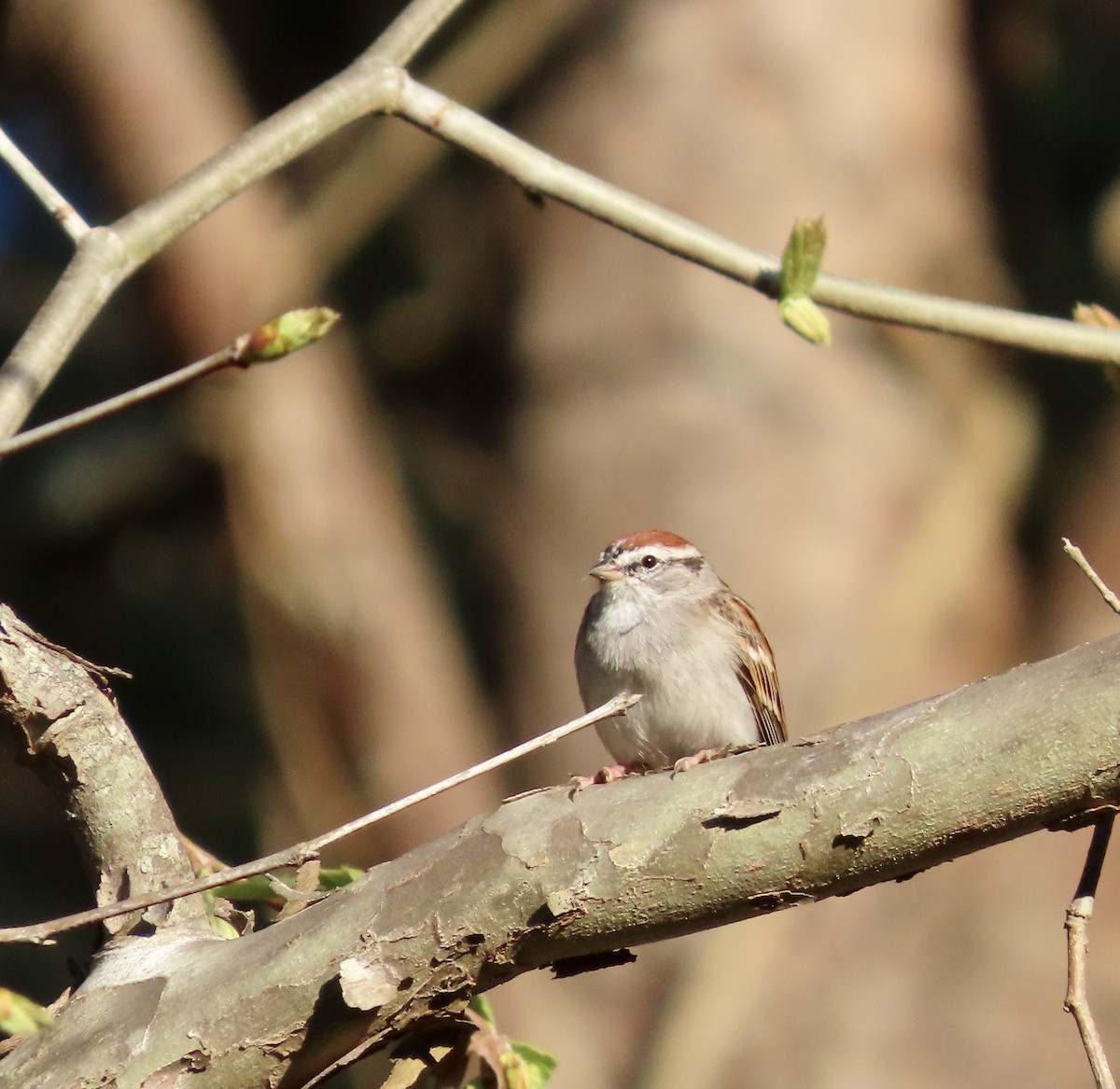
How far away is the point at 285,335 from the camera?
2.00m

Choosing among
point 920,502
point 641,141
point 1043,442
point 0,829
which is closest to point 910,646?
point 920,502

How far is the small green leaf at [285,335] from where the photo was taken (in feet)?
6.50

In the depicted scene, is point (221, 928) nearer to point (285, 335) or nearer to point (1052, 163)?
point (285, 335)

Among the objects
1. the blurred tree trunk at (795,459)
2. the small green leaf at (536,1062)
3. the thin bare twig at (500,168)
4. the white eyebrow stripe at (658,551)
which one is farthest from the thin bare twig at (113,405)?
the blurred tree trunk at (795,459)

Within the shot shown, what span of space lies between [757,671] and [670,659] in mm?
371

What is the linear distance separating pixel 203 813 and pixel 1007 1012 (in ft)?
14.8

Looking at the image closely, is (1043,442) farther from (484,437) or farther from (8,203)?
(8,203)

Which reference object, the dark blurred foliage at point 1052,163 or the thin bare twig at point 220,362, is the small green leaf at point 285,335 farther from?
the dark blurred foliage at point 1052,163

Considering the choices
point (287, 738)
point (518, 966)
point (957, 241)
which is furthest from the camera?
point (957, 241)

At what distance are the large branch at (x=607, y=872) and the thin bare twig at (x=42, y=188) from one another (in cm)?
103

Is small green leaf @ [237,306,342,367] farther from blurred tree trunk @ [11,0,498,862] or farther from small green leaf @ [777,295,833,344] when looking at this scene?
blurred tree trunk @ [11,0,498,862]

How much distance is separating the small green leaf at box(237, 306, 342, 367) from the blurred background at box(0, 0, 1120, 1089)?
4.24 m

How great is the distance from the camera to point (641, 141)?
6738 millimetres

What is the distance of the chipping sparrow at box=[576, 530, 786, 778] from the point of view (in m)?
4.14
